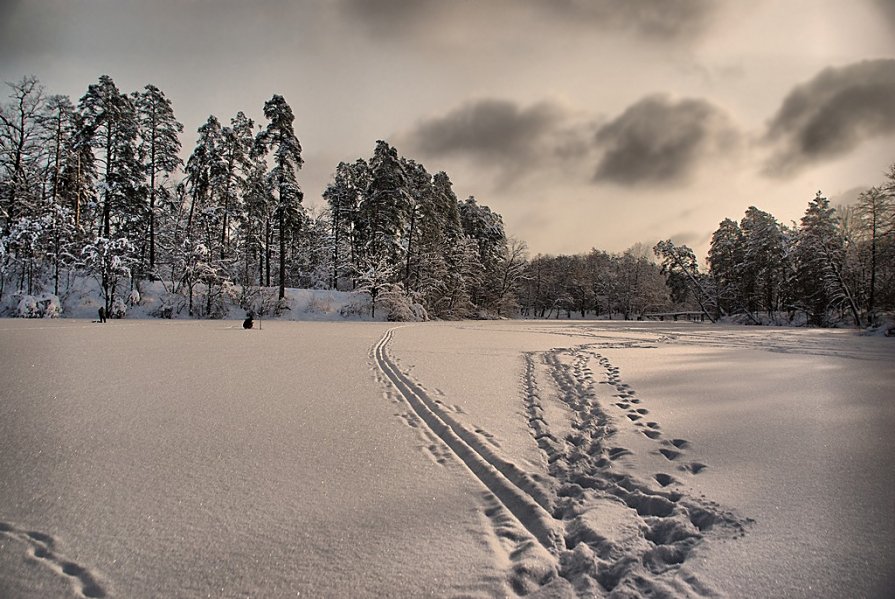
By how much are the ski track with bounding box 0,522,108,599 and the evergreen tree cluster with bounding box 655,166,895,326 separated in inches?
1372

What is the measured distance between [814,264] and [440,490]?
135 feet

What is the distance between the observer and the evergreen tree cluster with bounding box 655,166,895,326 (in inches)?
1191

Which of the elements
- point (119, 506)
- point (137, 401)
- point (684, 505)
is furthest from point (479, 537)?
point (137, 401)

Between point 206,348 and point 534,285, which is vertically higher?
point 534,285

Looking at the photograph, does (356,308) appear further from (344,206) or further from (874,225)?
(874,225)

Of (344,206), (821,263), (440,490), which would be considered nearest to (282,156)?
(344,206)

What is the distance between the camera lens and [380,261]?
3234 centimetres

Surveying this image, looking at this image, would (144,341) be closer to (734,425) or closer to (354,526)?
(354,526)

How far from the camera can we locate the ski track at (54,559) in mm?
2002

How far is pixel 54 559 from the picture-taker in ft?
7.21

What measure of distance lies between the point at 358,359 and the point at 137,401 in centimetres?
480

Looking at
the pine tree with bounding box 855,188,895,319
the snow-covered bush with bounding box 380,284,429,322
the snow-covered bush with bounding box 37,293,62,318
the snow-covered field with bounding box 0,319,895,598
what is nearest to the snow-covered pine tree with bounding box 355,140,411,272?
the snow-covered bush with bounding box 380,284,429,322

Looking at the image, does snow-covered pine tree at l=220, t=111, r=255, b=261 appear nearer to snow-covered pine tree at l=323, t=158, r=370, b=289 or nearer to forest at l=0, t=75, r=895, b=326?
forest at l=0, t=75, r=895, b=326

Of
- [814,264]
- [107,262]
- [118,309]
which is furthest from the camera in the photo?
[814,264]
